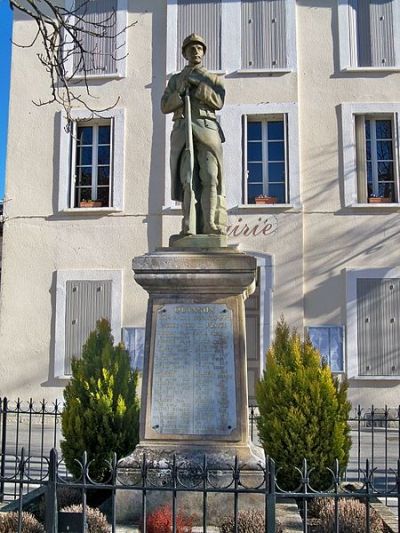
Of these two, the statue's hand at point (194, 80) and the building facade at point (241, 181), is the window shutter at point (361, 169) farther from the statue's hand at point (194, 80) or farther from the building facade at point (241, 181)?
the statue's hand at point (194, 80)

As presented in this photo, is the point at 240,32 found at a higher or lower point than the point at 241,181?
higher

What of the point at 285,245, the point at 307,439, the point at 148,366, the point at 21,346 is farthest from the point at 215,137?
the point at 21,346

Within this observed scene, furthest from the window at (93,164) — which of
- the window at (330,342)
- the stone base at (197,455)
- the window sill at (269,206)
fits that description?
the stone base at (197,455)

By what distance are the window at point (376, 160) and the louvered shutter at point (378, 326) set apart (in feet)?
6.42

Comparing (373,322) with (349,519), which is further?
(373,322)

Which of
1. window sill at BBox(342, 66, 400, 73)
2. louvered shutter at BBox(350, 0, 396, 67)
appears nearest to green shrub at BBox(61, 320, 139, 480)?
window sill at BBox(342, 66, 400, 73)

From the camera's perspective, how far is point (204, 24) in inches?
620

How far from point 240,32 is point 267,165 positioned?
10.1 ft

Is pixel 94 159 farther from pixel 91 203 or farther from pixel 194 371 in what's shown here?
pixel 194 371

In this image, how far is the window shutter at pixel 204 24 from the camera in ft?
51.5

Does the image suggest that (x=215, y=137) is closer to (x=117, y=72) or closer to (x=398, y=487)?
(x=398, y=487)

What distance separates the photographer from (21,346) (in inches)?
597

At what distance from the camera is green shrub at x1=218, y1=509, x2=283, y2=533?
4.76 m

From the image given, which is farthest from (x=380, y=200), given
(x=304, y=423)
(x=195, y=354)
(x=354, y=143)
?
(x=195, y=354)
